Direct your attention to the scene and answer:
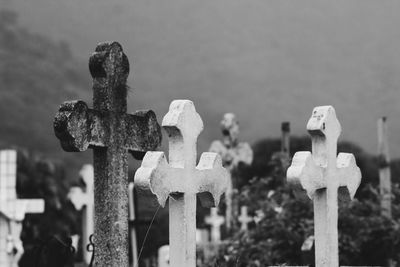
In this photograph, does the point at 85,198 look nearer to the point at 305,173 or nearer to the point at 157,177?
the point at 305,173

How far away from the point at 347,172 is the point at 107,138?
208 cm

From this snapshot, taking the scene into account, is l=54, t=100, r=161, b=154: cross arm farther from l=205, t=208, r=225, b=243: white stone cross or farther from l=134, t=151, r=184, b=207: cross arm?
l=205, t=208, r=225, b=243: white stone cross

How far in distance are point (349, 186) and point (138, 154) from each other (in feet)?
5.99

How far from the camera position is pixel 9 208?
506 inches

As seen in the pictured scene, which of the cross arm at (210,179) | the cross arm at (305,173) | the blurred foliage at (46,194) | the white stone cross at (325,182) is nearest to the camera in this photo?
the cross arm at (210,179)

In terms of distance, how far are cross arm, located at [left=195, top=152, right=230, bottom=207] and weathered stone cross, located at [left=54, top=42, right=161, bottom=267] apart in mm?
696

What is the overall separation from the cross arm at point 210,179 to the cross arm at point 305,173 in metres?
0.52

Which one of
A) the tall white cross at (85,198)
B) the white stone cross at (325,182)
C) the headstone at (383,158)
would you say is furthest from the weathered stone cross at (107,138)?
the headstone at (383,158)

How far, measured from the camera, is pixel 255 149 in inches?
1101

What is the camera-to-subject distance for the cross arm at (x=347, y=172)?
8211mm

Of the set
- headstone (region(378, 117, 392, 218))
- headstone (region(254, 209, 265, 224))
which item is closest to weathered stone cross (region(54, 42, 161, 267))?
headstone (region(254, 209, 265, 224))

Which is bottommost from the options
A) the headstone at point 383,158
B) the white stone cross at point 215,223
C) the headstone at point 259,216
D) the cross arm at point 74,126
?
the cross arm at point 74,126

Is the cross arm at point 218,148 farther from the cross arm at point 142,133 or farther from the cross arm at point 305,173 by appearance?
the cross arm at point 305,173

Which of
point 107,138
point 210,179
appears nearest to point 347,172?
point 210,179
